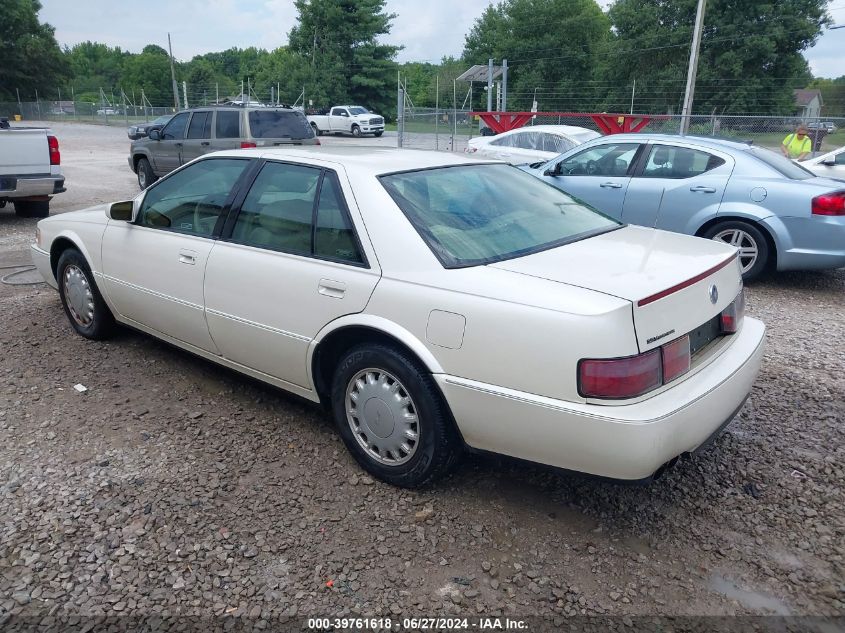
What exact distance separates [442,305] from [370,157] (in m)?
1.27

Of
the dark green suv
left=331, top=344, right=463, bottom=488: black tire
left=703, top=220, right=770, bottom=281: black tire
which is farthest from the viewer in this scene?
the dark green suv

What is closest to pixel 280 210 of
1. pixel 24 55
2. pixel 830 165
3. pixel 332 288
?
pixel 332 288

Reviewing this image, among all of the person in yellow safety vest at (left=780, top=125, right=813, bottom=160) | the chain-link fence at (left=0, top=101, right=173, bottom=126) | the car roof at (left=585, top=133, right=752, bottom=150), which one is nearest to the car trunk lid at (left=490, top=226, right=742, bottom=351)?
the car roof at (left=585, top=133, right=752, bottom=150)

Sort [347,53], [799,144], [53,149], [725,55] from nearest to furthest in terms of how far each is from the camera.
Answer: [53,149], [799,144], [725,55], [347,53]

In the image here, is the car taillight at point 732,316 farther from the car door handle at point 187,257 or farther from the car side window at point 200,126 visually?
the car side window at point 200,126

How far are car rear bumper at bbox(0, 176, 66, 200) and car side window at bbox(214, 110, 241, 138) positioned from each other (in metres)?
3.56

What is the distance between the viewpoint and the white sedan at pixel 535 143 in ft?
42.5

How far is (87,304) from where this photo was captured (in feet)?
16.6

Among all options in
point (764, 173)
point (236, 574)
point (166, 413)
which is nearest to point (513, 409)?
point (236, 574)

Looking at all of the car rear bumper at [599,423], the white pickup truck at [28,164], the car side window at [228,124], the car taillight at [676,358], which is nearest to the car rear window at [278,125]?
the car side window at [228,124]

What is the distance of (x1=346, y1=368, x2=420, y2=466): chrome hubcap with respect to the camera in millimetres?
3104

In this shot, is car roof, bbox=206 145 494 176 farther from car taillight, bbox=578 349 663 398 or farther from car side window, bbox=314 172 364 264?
car taillight, bbox=578 349 663 398

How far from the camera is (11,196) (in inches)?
385

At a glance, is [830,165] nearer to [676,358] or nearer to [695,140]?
[695,140]
